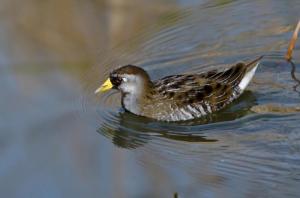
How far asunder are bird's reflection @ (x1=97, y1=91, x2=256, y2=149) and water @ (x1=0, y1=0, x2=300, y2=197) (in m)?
0.01

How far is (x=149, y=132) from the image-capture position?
8922 mm

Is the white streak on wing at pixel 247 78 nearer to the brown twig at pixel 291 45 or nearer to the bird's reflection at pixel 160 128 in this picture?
the bird's reflection at pixel 160 128

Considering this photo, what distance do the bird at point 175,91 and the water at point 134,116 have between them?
0.38 ft

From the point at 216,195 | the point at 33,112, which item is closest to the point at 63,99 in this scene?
the point at 33,112

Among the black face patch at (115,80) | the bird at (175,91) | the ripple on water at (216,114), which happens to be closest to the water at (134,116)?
the ripple on water at (216,114)

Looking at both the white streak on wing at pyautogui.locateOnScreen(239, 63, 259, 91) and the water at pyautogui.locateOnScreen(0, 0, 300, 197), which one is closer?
the water at pyautogui.locateOnScreen(0, 0, 300, 197)

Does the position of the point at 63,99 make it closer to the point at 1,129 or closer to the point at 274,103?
the point at 1,129

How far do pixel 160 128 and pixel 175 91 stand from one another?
0.50 m

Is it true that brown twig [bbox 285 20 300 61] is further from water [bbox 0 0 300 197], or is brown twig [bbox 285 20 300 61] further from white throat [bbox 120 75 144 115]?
white throat [bbox 120 75 144 115]

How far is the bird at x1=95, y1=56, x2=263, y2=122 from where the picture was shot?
931cm

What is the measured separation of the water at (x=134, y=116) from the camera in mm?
7793

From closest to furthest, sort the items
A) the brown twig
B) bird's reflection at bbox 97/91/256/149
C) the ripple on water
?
1. the ripple on water
2. bird's reflection at bbox 97/91/256/149
3. the brown twig

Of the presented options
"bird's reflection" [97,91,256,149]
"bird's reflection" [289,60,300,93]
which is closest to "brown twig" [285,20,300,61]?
"bird's reflection" [289,60,300,93]

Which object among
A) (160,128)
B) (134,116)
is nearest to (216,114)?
(160,128)
